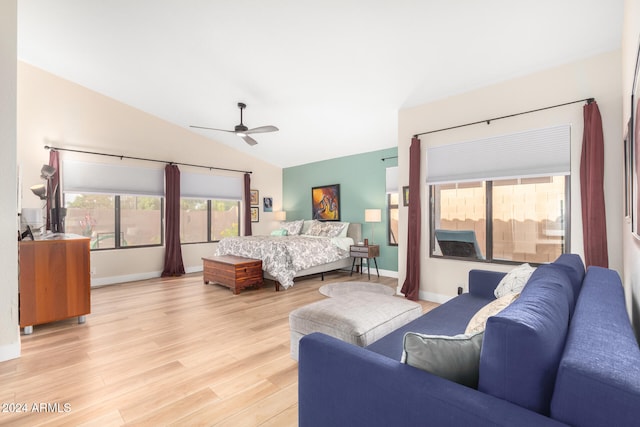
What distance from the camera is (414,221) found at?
13.8ft

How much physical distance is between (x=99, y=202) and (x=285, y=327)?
436cm

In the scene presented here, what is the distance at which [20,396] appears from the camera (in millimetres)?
2029

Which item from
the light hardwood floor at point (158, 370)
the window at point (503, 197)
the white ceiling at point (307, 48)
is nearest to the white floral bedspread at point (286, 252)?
the light hardwood floor at point (158, 370)

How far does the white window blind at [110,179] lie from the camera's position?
502 centimetres

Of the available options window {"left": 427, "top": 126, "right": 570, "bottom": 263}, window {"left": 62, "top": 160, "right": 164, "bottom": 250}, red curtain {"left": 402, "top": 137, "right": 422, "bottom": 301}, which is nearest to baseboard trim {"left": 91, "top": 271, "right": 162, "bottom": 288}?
window {"left": 62, "top": 160, "right": 164, "bottom": 250}

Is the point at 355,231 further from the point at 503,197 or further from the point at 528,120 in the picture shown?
the point at 528,120

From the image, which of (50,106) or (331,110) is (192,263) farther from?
(331,110)

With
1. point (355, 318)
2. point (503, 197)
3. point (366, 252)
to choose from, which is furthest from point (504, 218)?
point (355, 318)

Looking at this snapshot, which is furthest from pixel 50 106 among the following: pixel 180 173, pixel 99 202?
pixel 180 173

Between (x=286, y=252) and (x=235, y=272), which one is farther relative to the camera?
→ (x=286, y=252)

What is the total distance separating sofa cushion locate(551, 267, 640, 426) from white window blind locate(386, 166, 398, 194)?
4887 millimetres

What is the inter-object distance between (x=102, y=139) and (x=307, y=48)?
4.20 metres

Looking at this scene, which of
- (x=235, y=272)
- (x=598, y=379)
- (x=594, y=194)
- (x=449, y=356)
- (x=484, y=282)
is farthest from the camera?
(x=235, y=272)

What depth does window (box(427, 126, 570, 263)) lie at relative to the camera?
3.31m
